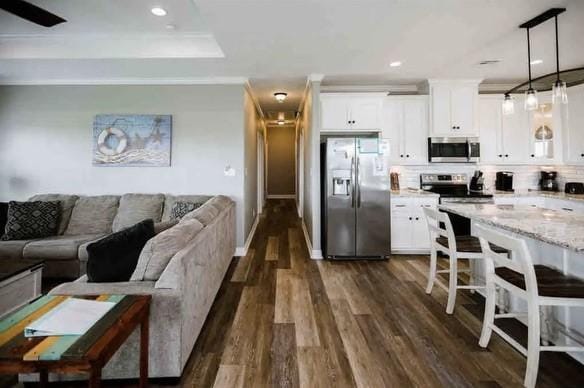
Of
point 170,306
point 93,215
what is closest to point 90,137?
point 93,215

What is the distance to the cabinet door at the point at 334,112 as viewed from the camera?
434cm

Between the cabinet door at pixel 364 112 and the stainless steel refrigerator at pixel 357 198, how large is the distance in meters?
0.45

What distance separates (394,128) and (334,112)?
1.01 meters

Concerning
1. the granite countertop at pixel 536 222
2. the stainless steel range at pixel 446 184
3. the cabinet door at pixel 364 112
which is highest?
the cabinet door at pixel 364 112

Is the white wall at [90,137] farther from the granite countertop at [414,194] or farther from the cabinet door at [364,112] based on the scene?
the granite countertop at [414,194]

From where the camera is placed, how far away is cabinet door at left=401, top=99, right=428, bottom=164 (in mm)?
4555

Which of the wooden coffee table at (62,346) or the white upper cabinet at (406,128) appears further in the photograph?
the white upper cabinet at (406,128)

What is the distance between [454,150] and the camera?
4473 millimetres

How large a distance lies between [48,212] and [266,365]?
11.4 feet

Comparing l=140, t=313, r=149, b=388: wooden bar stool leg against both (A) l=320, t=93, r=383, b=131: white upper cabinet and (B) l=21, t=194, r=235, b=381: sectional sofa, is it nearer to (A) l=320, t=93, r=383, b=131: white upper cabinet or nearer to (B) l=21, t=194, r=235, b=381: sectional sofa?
(B) l=21, t=194, r=235, b=381: sectional sofa

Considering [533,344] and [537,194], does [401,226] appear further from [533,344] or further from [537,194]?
[533,344]

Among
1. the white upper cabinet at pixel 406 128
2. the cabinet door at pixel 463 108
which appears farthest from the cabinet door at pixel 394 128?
the cabinet door at pixel 463 108

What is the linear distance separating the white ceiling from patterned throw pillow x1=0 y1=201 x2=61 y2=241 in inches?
70.2

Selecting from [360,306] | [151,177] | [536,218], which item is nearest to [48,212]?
[151,177]
